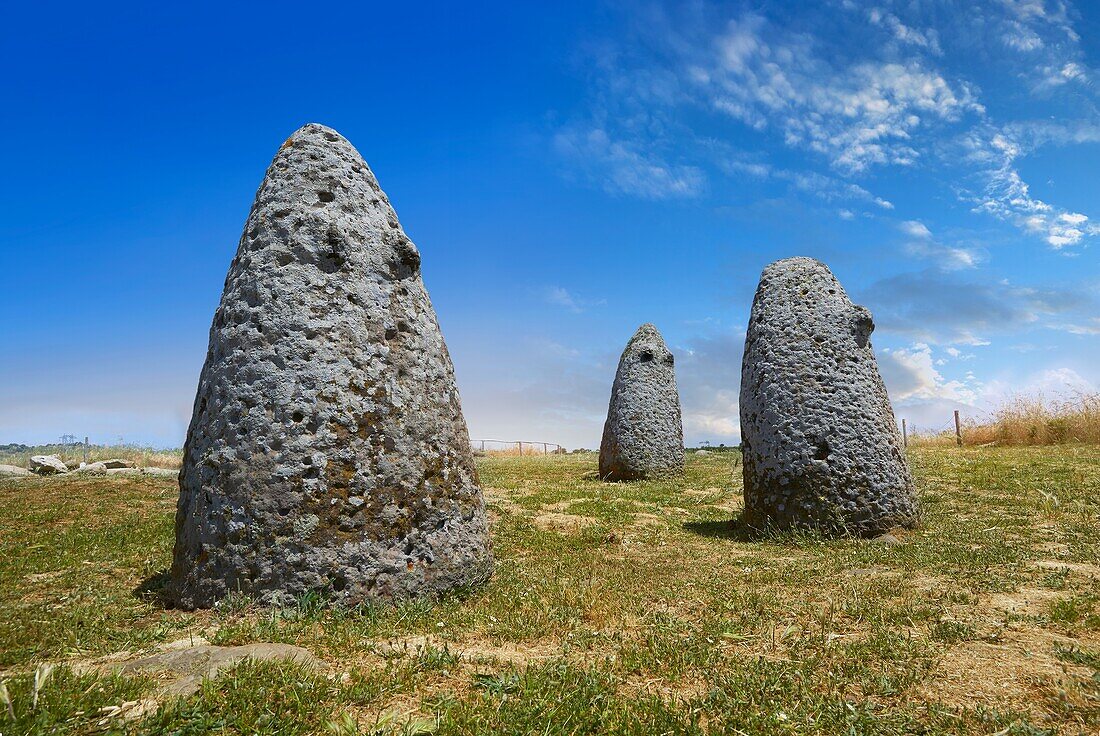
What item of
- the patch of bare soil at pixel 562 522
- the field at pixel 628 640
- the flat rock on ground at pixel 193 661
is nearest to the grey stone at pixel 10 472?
the field at pixel 628 640

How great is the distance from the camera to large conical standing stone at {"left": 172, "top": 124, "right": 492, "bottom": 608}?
16.5 ft

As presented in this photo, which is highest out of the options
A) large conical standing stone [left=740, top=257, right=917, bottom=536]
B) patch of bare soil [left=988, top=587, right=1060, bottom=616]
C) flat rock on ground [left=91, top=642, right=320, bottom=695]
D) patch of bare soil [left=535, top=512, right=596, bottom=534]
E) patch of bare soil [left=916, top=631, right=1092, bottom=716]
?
large conical standing stone [left=740, top=257, right=917, bottom=536]

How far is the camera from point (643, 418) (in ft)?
53.5

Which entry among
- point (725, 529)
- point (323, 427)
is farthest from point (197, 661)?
point (725, 529)

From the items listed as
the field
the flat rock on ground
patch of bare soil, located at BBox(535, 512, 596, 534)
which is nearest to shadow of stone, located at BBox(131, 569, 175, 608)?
the field

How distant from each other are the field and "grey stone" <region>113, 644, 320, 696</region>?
0.39 ft

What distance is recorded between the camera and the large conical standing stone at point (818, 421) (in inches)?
326

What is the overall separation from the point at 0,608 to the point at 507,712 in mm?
4835

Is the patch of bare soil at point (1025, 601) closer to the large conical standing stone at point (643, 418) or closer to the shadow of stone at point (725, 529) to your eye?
the shadow of stone at point (725, 529)

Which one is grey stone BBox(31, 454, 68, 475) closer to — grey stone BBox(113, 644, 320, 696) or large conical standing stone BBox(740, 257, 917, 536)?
grey stone BBox(113, 644, 320, 696)

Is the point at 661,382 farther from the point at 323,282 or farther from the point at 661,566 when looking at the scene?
the point at 323,282

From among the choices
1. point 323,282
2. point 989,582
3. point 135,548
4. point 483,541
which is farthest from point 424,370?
point 989,582

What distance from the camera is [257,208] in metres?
5.97

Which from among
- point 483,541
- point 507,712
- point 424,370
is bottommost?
point 507,712
